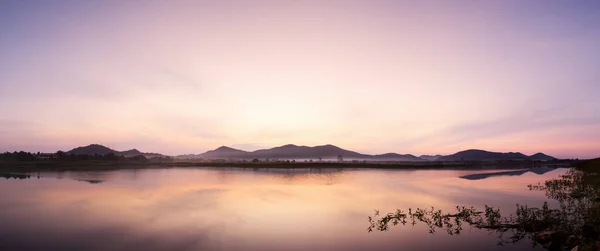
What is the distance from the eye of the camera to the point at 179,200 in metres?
33.7

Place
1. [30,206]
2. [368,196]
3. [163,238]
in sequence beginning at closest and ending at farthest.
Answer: [163,238] < [30,206] < [368,196]

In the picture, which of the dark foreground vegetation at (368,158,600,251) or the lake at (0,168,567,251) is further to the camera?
the lake at (0,168,567,251)

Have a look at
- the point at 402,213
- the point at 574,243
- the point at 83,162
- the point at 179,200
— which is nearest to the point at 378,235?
the point at 402,213

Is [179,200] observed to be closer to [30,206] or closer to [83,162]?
[30,206]

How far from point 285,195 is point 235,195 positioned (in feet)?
17.5

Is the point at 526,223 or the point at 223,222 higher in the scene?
the point at 526,223

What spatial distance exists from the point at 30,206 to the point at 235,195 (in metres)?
17.7

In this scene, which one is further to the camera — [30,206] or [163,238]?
[30,206]

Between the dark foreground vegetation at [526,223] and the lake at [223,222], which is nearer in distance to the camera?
the dark foreground vegetation at [526,223]

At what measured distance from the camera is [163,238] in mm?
19281

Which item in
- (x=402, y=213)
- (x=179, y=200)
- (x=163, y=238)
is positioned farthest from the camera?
(x=179, y=200)

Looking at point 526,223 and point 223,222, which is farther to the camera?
point 223,222

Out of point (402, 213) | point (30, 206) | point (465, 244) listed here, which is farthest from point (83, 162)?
point (465, 244)

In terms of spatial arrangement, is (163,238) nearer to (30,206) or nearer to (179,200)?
(179,200)
